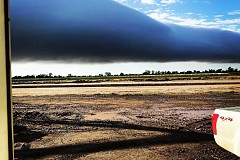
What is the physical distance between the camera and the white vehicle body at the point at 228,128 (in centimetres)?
290

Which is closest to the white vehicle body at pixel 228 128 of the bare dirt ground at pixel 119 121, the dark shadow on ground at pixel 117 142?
the bare dirt ground at pixel 119 121

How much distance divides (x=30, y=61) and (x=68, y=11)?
2.93 feet

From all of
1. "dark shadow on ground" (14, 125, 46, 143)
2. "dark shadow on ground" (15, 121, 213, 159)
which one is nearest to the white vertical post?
"dark shadow on ground" (15, 121, 213, 159)

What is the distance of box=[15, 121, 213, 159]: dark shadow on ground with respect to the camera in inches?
195

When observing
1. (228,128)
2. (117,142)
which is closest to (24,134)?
(117,142)

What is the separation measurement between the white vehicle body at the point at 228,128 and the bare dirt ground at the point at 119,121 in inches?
72.2

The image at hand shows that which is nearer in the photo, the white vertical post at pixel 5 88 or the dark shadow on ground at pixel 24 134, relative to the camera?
the white vertical post at pixel 5 88

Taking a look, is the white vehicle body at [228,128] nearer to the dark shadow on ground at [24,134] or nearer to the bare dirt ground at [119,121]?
the bare dirt ground at [119,121]

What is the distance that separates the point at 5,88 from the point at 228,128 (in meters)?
2.00

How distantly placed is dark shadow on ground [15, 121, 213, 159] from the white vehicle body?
2.18 m

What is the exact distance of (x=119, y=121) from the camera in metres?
5.66

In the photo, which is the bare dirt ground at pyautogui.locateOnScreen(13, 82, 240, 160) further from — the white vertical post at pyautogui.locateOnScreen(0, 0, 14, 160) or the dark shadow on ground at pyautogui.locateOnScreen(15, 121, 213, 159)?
the white vertical post at pyautogui.locateOnScreen(0, 0, 14, 160)

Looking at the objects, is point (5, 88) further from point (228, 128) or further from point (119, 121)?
point (119, 121)

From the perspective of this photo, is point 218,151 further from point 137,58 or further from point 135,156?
point 137,58
